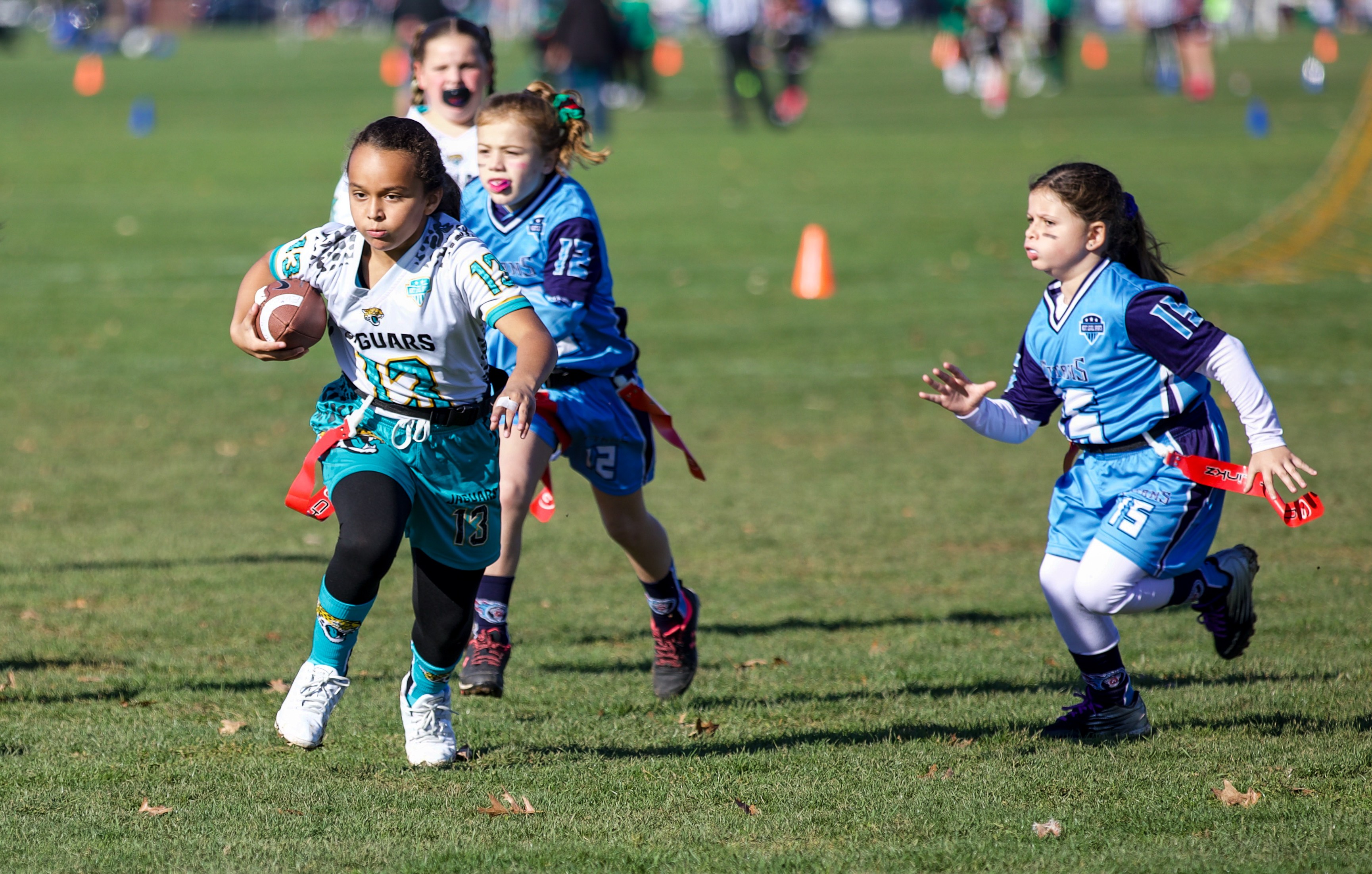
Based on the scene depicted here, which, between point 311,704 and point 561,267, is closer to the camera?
Result: point 311,704

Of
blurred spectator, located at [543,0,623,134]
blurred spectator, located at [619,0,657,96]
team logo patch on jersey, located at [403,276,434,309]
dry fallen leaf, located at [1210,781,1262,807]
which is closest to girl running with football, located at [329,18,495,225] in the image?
team logo patch on jersey, located at [403,276,434,309]

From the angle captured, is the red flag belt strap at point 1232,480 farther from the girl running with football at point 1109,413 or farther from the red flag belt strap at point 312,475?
the red flag belt strap at point 312,475

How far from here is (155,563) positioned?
306 inches

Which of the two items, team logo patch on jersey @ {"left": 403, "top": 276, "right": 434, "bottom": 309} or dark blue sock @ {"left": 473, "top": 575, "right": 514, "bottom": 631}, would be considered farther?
dark blue sock @ {"left": 473, "top": 575, "right": 514, "bottom": 631}

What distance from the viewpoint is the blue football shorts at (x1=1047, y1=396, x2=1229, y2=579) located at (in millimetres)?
4875

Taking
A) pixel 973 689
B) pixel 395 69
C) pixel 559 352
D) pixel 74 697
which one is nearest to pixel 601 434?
pixel 559 352

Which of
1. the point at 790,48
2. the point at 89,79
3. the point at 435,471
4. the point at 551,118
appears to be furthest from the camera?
the point at 89,79

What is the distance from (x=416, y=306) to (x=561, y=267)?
128 centimetres

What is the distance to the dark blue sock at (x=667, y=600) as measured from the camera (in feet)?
19.6

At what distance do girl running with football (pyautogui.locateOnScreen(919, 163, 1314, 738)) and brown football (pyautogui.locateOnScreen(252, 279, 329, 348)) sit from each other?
1.76 meters

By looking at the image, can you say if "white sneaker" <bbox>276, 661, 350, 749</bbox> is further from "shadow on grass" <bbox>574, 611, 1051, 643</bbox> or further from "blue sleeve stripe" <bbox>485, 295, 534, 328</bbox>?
"shadow on grass" <bbox>574, 611, 1051, 643</bbox>

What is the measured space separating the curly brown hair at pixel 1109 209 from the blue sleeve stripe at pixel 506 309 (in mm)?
1670

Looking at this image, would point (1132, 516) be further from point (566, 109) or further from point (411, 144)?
point (566, 109)

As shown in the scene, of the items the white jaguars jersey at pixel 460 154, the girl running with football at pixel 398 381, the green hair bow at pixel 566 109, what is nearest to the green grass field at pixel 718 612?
the girl running with football at pixel 398 381
